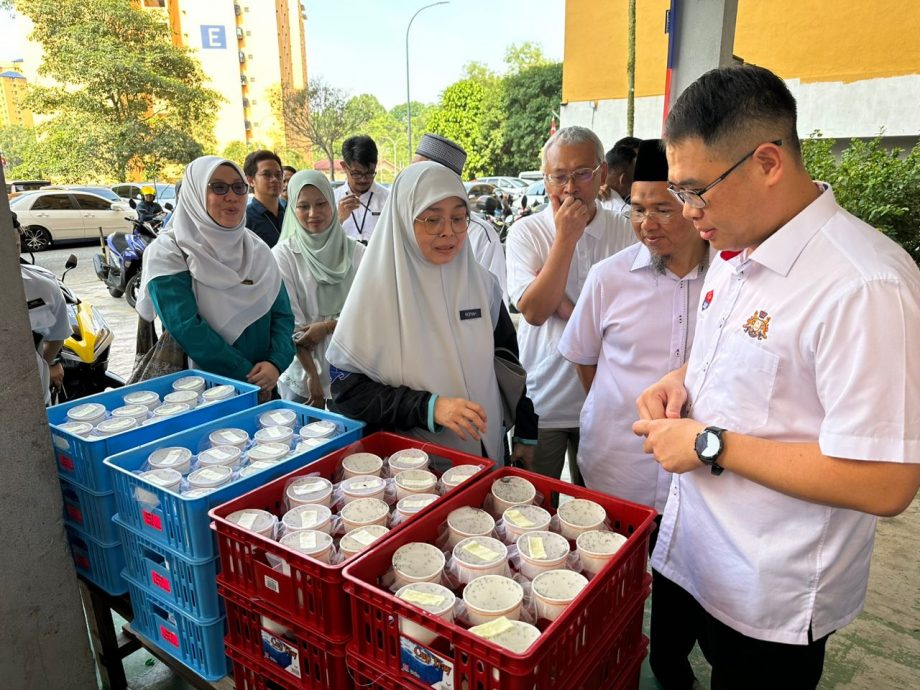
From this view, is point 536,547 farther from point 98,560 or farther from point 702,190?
point 98,560

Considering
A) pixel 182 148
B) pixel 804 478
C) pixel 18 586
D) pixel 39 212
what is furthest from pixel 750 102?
pixel 182 148

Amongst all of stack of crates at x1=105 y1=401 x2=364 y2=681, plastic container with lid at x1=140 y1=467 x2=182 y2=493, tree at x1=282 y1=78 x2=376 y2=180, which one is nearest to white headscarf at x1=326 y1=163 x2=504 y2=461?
stack of crates at x1=105 y1=401 x2=364 y2=681

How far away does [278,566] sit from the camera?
1191mm

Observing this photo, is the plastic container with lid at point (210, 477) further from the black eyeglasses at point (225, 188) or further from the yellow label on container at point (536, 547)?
the black eyeglasses at point (225, 188)

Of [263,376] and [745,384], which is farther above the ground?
[745,384]

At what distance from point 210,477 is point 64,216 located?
15818 mm

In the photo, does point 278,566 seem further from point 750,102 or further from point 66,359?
point 66,359

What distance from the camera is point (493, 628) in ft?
3.36

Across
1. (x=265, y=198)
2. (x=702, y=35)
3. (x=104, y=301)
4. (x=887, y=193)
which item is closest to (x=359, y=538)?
(x=265, y=198)

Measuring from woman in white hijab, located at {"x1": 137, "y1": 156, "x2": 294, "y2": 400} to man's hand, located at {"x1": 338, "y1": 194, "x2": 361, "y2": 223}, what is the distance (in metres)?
1.61

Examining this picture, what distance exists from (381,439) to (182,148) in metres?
26.6

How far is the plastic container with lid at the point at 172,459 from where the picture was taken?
1547 millimetres

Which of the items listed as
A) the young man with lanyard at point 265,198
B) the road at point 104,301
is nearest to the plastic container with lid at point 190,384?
the young man with lanyard at point 265,198

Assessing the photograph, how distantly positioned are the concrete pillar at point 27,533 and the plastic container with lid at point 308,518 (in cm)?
69
